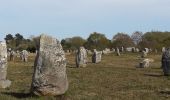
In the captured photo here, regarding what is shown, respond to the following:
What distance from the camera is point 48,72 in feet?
61.8

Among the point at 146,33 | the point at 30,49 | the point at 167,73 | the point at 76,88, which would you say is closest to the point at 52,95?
the point at 76,88

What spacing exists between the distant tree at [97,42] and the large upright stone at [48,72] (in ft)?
317

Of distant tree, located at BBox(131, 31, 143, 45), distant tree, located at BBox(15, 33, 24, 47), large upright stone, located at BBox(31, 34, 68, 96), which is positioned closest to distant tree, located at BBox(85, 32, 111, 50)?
distant tree, located at BBox(131, 31, 143, 45)

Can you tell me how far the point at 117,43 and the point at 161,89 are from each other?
96.0m

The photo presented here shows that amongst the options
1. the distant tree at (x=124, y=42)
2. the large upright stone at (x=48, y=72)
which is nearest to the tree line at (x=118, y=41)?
the distant tree at (x=124, y=42)

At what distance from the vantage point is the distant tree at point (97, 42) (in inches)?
4722

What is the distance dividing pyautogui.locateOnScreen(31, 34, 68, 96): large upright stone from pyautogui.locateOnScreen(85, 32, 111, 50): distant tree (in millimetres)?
96696

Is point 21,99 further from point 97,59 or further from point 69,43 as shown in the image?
point 69,43

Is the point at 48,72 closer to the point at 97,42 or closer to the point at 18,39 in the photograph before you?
the point at 97,42

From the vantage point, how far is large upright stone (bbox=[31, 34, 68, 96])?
18641 mm

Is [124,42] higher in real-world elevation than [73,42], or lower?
lower

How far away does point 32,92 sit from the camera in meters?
18.8

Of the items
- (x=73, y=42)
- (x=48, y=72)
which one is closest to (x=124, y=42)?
(x=73, y=42)

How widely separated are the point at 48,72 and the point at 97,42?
10692 cm
